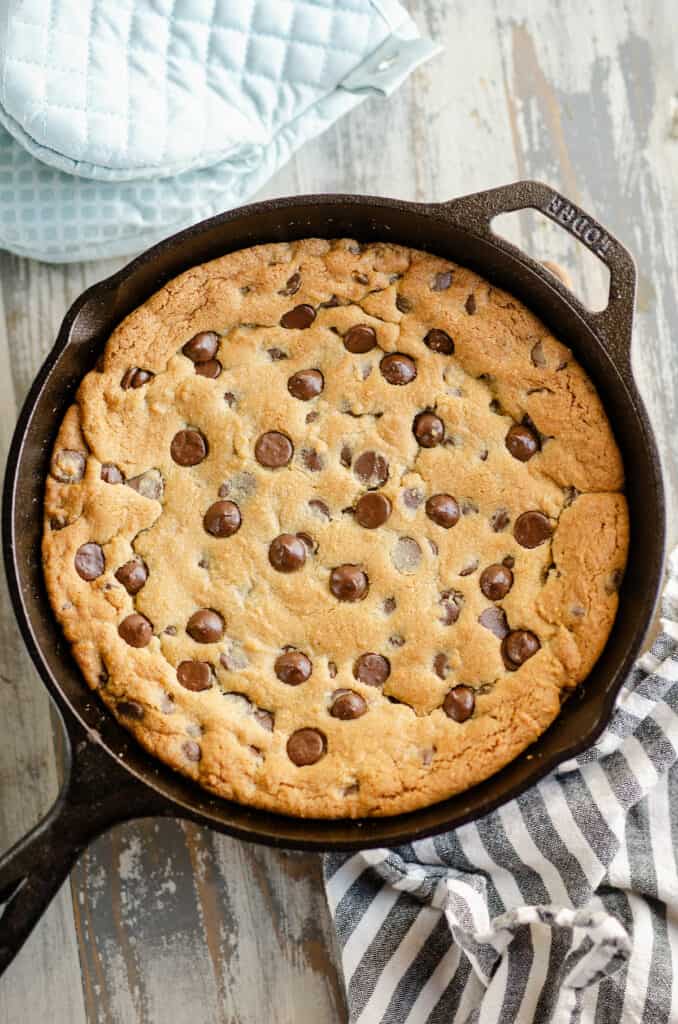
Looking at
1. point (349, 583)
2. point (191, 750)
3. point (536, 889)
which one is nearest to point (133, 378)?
point (349, 583)

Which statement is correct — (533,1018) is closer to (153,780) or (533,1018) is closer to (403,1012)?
(403,1012)

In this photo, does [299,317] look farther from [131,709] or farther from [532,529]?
[131,709]

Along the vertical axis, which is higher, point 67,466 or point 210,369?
point 210,369

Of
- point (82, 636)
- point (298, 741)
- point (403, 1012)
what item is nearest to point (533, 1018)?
point (403, 1012)

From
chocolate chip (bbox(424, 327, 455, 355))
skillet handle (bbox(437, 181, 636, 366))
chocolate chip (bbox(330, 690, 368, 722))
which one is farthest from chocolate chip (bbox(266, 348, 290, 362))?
chocolate chip (bbox(330, 690, 368, 722))

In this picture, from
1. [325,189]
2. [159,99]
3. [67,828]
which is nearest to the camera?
[67,828]

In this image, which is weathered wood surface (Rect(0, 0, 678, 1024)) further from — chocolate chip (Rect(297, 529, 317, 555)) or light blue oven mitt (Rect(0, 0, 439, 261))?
chocolate chip (Rect(297, 529, 317, 555))
